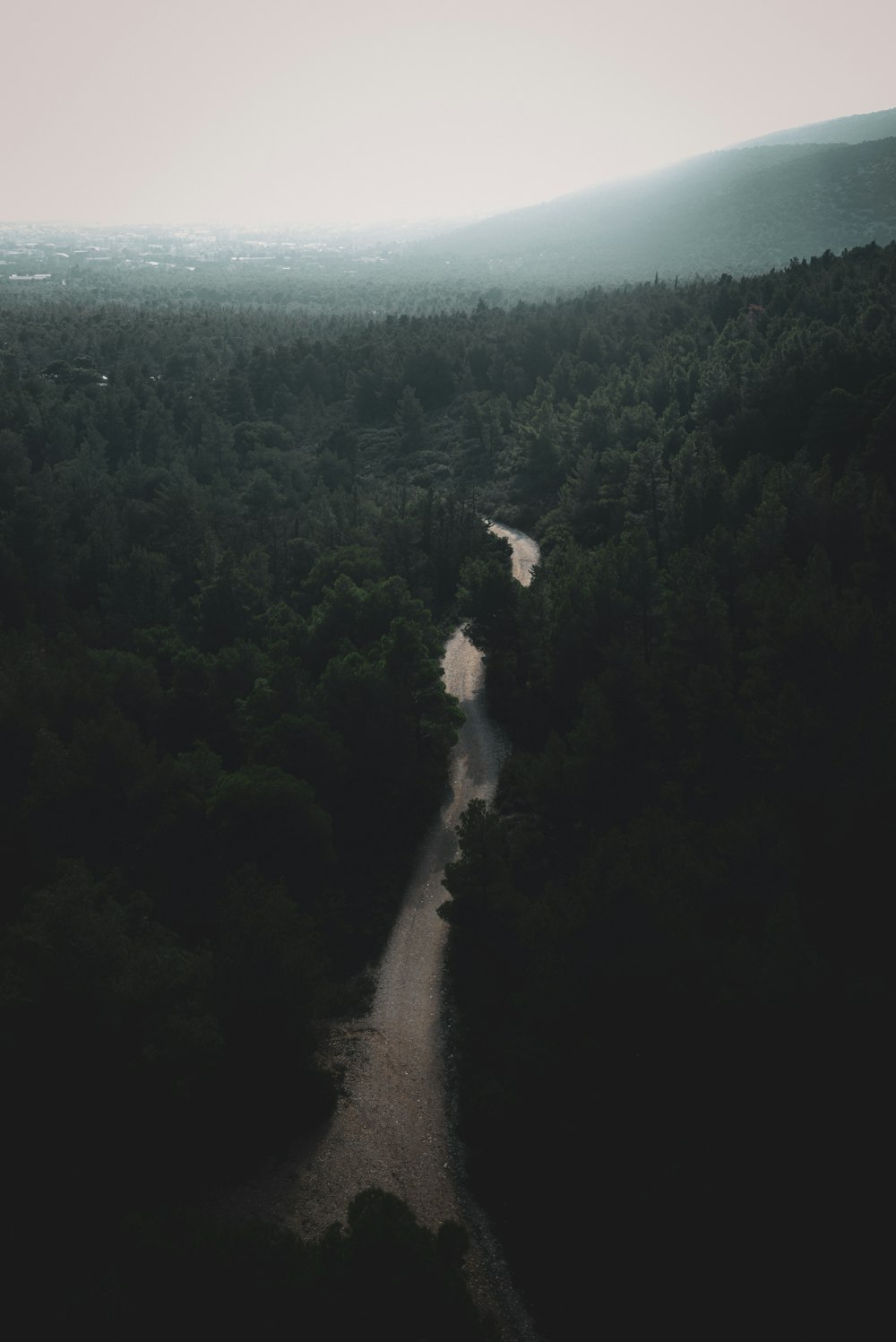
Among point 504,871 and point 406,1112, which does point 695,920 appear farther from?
point 406,1112

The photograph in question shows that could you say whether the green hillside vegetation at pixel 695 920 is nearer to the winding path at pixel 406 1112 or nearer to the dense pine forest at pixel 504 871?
the dense pine forest at pixel 504 871

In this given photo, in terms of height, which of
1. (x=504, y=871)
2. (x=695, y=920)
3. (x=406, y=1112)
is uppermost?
(x=695, y=920)

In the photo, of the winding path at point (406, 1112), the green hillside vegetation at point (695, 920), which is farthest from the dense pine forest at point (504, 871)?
the winding path at point (406, 1112)

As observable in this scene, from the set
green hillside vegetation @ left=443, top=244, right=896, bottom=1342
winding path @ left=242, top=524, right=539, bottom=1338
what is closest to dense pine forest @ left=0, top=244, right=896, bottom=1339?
green hillside vegetation @ left=443, top=244, right=896, bottom=1342

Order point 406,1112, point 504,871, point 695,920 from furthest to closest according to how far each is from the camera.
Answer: point 504,871 < point 406,1112 < point 695,920

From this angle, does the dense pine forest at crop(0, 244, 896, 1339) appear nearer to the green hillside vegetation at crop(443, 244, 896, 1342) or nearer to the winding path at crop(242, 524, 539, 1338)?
the green hillside vegetation at crop(443, 244, 896, 1342)

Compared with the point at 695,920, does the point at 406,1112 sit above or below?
below

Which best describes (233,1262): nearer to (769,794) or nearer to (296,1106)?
(296,1106)

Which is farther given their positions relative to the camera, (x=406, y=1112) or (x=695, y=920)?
(x=406, y=1112)

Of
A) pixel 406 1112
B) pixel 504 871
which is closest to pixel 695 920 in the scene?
pixel 504 871
